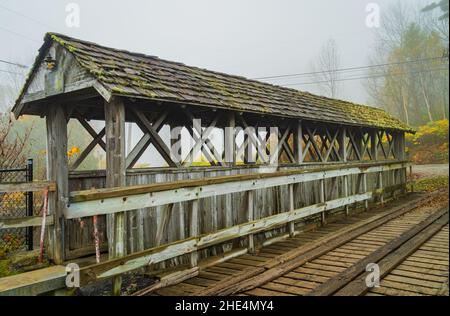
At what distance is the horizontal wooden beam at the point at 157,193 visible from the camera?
3480mm

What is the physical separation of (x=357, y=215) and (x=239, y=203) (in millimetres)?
4318

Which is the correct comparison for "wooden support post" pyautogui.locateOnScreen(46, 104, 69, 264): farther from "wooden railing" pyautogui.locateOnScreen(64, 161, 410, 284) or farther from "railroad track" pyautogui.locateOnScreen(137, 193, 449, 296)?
"railroad track" pyautogui.locateOnScreen(137, 193, 449, 296)

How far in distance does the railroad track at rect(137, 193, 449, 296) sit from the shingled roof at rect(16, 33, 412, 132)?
9.31 ft

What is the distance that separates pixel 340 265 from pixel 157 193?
296 cm

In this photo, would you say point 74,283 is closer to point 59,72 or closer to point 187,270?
point 187,270

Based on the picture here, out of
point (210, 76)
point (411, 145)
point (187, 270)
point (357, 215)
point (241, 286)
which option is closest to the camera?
point (241, 286)

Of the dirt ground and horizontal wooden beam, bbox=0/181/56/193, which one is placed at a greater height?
horizontal wooden beam, bbox=0/181/56/193

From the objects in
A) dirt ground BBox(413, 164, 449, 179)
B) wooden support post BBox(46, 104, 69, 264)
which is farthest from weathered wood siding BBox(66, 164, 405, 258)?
dirt ground BBox(413, 164, 449, 179)

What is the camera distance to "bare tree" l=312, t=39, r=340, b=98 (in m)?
35.6

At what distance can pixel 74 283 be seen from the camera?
131 inches

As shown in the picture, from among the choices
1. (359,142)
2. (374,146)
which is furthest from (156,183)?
(374,146)

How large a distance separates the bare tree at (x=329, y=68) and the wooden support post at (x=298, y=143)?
2827 centimetres

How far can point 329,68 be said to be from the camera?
3622cm
